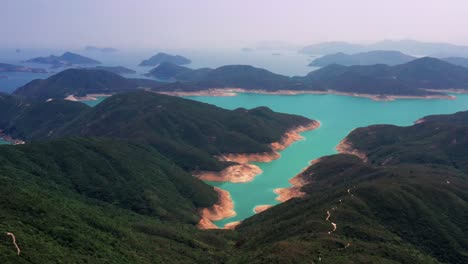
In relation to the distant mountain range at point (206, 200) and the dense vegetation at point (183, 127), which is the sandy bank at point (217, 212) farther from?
the dense vegetation at point (183, 127)

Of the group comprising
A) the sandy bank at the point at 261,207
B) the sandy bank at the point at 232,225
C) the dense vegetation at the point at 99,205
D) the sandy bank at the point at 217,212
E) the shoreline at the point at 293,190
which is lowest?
the sandy bank at the point at 232,225

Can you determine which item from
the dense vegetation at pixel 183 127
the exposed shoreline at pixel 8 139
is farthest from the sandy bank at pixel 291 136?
the exposed shoreline at pixel 8 139

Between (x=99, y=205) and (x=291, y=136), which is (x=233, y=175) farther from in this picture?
(x=291, y=136)

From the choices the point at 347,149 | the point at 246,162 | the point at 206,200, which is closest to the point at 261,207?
the point at 206,200

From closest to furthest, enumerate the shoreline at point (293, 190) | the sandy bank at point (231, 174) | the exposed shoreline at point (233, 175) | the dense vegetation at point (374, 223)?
the dense vegetation at point (374, 223)
the exposed shoreline at point (233, 175)
the shoreline at point (293, 190)
the sandy bank at point (231, 174)

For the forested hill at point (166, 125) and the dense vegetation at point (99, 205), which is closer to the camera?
the dense vegetation at point (99, 205)

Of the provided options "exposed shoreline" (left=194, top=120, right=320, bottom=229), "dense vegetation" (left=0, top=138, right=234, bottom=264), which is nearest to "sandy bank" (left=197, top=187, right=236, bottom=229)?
"exposed shoreline" (left=194, top=120, right=320, bottom=229)

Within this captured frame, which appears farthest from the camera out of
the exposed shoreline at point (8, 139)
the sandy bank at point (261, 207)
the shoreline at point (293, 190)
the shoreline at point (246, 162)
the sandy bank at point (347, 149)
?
the exposed shoreline at point (8, 139)
